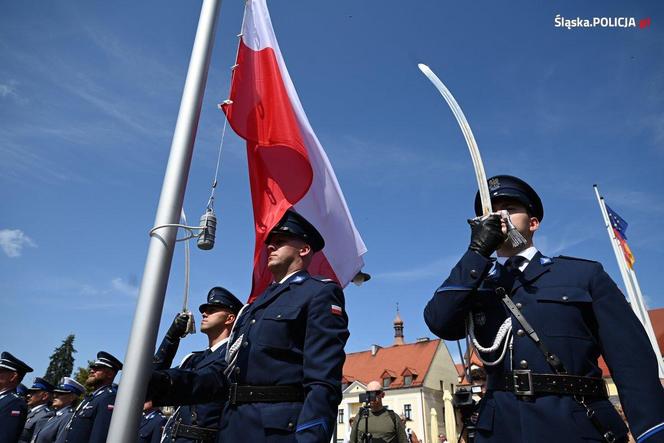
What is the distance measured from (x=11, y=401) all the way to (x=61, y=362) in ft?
205

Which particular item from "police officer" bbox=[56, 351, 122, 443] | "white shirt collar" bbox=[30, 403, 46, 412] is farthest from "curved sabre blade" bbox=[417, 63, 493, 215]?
"white shirt collar" bbox=[30, 403, 46, 412]

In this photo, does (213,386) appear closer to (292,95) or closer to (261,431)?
(261,431)

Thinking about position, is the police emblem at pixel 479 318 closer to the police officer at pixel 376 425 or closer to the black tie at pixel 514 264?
the black tie at pixel 514 264

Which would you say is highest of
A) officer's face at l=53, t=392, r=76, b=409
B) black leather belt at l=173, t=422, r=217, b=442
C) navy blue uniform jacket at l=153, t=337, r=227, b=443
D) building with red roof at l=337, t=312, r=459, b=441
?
building with red roof at l=337, t=312, r=459, b=441

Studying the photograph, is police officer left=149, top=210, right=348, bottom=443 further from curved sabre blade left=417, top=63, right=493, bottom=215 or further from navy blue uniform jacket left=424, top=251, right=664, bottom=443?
curved sabre blade left=417, top=63, right=493, bottom=215

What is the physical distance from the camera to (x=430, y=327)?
2924mm

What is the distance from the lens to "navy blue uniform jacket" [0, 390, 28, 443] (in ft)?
24.3

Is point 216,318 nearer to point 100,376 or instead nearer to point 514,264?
point 100,376

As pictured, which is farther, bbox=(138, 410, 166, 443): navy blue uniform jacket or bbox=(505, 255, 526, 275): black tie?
bbox=(138, 410, 166, 443): navy blue uniform jacket

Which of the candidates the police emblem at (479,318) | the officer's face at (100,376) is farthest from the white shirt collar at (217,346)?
the police emblem at (479,318)

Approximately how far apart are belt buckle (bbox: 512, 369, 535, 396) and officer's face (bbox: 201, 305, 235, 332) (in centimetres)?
412

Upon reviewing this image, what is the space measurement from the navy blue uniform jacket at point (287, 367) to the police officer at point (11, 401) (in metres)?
6.00

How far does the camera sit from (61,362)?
61469 millimetres

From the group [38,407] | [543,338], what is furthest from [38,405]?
[543,338]
